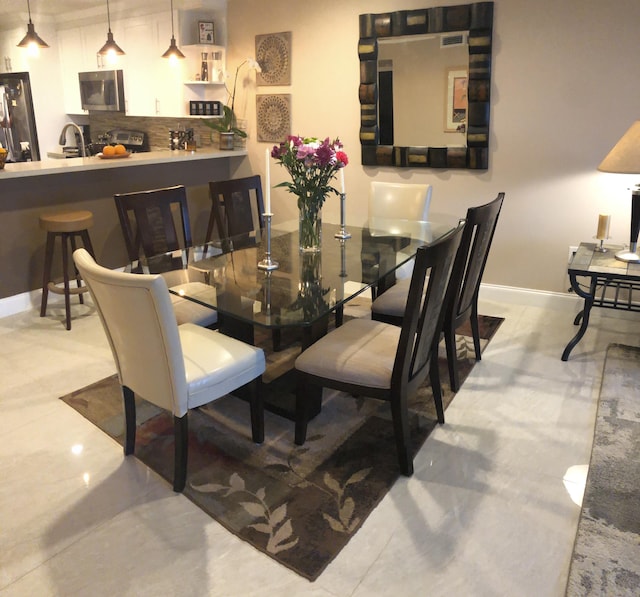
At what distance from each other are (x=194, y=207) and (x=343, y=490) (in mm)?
3562

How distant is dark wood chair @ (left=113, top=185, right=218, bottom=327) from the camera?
2922 mm

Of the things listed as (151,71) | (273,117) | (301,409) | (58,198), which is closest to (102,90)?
(151,71)

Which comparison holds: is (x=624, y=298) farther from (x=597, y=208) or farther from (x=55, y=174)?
(x=55, y=174)

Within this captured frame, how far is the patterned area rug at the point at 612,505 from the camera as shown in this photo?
180cm

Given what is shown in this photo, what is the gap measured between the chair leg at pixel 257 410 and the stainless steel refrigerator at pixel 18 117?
18.5ft

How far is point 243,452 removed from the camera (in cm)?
247

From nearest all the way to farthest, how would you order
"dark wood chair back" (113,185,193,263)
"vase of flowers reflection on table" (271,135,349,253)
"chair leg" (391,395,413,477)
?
1. "chair leg" (391,395,413,477)
2. "vase of flowers reflection on table" (271,135,349,253)
3. "dark wood chair back" (113,185,193,263)

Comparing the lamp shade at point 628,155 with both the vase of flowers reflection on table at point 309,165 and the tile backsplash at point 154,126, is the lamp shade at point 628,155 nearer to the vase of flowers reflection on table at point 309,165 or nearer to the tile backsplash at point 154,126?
the vase of flowers reflection on table at point 309,165

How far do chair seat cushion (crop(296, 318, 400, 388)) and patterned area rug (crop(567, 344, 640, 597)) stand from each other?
0.86m

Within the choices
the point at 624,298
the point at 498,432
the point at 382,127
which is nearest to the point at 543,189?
the point at 624,298

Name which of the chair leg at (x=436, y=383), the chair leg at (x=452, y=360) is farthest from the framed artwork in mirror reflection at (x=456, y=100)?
the chair leg at (x=436, y=383)

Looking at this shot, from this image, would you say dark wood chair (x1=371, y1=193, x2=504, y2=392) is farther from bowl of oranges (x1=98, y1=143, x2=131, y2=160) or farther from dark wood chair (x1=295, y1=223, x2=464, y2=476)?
bowl of oranges (x1=98, y1=143, x2=131, y2=160)

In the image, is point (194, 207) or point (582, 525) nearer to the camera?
point (582, 525)

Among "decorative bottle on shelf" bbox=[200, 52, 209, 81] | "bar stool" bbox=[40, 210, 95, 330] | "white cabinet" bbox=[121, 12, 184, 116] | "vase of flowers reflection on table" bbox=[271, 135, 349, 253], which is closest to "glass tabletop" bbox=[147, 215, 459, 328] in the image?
"vase of flowers reflection on table" bbox=[271, 135, 349, 253]
